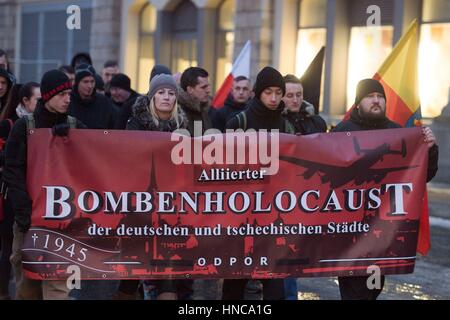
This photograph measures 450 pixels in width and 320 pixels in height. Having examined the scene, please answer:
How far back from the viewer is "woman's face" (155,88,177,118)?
5.70 m

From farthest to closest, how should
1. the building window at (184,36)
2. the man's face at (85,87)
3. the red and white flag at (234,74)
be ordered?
1. the building window at (184,36)
2. the red and white flag at (234,74)
3. the man's face at (85,87)

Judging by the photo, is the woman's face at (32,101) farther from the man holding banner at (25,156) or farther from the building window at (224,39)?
the building window at (224,39)

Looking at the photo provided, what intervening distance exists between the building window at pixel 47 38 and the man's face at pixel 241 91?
14965 mm

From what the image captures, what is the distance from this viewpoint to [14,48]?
2650 centimetres

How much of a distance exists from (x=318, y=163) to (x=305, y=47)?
42.1ft

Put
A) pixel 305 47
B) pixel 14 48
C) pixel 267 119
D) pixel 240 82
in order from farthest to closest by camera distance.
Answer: pixel 14 48 < pixel 305 47 < pixel 240 82 < pixel 267 119

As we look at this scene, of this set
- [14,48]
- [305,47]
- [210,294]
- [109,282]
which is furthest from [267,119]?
[14,48]

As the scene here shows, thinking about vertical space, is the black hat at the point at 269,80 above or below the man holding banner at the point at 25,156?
above

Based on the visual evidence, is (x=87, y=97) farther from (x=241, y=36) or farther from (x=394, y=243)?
(x=241, y=36)

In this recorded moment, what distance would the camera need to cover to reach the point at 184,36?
69.2ft

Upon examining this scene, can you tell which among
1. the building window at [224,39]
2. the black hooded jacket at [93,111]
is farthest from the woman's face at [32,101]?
the building window at [224,39]

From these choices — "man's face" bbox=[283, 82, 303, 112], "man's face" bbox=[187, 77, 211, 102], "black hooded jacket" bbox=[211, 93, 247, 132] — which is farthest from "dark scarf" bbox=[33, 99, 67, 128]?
"black hooded jacket" bbox=[211, 93, 247, 132]

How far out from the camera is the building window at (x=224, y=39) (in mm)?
19609

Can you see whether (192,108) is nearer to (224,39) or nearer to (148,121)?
(148,121)
